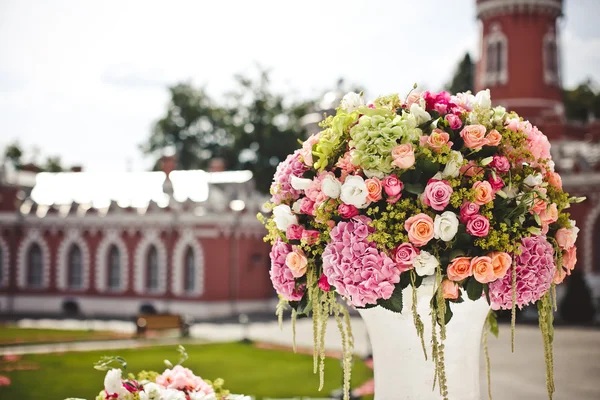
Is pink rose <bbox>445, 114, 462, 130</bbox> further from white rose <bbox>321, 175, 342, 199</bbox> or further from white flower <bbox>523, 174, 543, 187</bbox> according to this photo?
white rose <bbox>321, 175, 342, 199</bbox>

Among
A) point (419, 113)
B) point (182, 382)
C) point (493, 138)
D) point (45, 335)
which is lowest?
point (45, 335)

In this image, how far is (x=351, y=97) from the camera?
132 inches

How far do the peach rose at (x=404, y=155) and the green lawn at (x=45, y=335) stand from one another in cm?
1762

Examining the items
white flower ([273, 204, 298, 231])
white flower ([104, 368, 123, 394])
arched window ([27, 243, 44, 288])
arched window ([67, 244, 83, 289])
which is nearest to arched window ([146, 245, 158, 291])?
arched window ([67, 244, 83, 289])

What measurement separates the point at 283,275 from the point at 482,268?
946 mm

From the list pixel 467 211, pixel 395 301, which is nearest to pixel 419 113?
pixel 467 211

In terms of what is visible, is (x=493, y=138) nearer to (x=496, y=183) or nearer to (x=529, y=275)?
(x=496, y=183)

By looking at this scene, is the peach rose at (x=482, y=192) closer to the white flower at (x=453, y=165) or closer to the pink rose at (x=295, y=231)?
the white flower at (x=453, y=165)

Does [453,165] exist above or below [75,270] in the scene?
above

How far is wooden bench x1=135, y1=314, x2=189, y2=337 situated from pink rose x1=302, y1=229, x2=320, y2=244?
18323mm

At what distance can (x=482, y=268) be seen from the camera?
2.91 m

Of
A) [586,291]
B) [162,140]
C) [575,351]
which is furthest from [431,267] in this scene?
[162,140]

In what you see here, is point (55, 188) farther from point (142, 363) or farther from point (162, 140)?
point (142, 363)

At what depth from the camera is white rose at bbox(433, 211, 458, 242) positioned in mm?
2865
